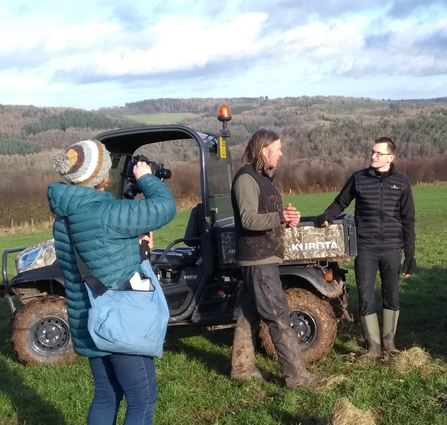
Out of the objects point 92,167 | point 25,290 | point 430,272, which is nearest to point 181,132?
point 25,290

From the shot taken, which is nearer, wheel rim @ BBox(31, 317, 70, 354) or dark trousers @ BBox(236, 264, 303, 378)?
dark trousers @ BBox(236, 264, 303, 378)

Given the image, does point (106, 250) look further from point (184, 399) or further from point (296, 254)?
point (296, 254)

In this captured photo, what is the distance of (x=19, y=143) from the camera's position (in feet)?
274

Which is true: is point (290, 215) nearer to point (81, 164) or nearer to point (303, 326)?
point (303, 326)

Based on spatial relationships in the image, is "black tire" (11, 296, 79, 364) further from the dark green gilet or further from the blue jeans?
the blue jeans

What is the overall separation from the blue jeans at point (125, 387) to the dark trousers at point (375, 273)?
2.94 meters

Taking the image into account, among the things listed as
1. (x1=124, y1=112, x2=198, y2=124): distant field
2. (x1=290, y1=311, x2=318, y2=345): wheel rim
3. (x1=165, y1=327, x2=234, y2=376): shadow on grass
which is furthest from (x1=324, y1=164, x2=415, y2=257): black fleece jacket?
(x1=124, y1=112, x2=198, y2=124): distant field

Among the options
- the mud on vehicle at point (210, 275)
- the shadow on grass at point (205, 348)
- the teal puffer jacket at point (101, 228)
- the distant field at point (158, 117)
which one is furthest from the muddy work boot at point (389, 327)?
the distant field at point (158, 117)

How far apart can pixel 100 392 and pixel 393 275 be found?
3211 millimetres

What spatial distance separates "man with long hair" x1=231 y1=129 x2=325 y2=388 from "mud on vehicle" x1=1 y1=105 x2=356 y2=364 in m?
0.59

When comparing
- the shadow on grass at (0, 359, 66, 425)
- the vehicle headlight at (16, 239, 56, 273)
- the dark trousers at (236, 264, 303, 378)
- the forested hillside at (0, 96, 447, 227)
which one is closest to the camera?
the shadow on grass at (0, 359, 66, 425)

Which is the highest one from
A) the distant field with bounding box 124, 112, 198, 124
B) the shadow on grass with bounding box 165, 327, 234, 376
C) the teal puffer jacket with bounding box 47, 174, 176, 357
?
the distant field with bounding box 124, 112, 198, 124

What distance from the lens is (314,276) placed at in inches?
225

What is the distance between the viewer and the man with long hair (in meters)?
4.87
